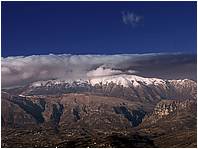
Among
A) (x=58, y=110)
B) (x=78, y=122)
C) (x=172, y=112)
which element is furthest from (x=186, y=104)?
(x=58, y=110)

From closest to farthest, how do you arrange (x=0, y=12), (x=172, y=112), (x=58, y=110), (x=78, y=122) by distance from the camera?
(x=0, y=12), (x=172, y=112), (x=78, y=122), (x=58, y=110)

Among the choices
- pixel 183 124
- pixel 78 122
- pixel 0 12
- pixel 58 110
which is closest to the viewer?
pixel 0 12

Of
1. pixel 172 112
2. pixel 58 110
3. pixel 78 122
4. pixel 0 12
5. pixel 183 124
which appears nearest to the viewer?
pixel 0 12

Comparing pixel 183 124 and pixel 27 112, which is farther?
pixel 27 112

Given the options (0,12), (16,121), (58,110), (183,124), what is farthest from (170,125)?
(0,12)

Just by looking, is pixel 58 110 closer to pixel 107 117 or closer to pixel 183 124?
pixel 107 117

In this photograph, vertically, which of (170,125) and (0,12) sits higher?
(0,12)

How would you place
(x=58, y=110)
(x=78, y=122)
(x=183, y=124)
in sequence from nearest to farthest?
1. (x=183, y=124)
2. (x=78, y=122)
3. (x=58, y=110)

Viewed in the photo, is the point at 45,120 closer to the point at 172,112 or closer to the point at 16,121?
the point at 16,121

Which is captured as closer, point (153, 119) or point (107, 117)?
point (153, 119)
